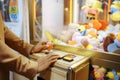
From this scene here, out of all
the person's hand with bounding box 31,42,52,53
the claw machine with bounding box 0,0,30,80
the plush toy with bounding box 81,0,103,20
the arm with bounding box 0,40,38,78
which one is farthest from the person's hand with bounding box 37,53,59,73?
the claw machine with bounding box 0,0,30,80

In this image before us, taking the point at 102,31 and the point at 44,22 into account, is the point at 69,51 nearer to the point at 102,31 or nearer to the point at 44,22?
the point at 102,31

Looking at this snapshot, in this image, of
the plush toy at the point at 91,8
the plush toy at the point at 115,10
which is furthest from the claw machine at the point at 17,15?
the plush toy at the point at 115,10

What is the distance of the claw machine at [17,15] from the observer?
1.40 metres

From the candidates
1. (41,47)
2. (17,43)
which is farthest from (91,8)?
(17,43)

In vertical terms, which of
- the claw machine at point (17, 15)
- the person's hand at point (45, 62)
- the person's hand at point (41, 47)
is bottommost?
the person's hand at point (45, 62)

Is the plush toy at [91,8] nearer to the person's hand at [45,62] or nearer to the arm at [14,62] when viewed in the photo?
the person's hand at [45,62]

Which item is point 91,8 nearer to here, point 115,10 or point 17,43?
point 115,10

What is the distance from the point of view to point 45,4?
1.36 m

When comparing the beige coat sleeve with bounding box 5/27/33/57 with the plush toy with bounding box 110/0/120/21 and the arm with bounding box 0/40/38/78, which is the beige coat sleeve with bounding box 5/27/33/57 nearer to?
the arm with bounding box 0/40/38/78

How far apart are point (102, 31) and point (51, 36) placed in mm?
392

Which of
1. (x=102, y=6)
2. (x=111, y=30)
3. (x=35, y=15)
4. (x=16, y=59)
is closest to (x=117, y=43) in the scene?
(x=111, y=30)

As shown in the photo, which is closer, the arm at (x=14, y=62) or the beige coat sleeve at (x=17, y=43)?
the arm at (x=14, y=62)

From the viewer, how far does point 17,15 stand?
143cm

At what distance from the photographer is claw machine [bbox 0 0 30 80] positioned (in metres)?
1.40
